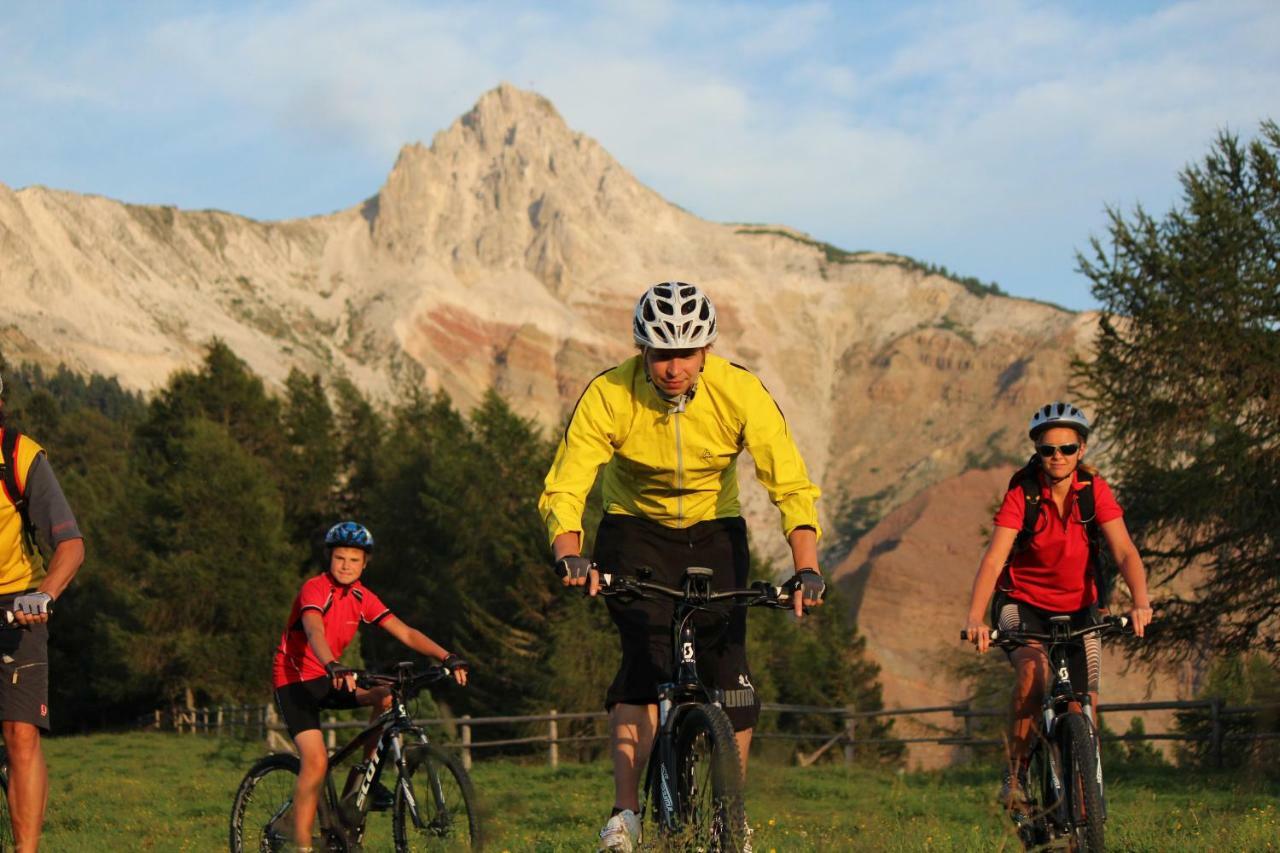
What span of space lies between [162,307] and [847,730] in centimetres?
12618

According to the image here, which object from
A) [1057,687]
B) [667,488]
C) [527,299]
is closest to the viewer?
[667,488]

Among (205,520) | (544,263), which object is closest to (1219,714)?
(205,520)

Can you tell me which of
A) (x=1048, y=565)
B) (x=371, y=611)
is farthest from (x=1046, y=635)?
(x=371, y=611)

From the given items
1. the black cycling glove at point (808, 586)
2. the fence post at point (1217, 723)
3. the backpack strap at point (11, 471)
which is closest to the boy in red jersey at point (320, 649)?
the backpack strap at point (11, 471)

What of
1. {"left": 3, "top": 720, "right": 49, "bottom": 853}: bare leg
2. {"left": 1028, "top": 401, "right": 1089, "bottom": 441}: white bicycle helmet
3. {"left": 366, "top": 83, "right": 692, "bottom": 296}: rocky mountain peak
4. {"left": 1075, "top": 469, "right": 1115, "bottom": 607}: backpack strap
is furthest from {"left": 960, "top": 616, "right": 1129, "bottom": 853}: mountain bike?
{"left": 366, "top": 83, "right": 692, "bottom": 296}: rocky mountain peak

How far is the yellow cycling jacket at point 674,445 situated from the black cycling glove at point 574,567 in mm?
484

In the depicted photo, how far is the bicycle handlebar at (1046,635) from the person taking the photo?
627 centimetres

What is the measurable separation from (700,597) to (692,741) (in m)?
0.52

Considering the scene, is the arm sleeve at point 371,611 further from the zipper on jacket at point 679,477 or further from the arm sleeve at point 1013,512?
the arm sleeve at point 1013,512

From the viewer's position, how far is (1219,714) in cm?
1880

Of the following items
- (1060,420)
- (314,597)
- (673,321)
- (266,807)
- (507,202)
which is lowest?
(266,807)

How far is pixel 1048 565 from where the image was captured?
6840 mm

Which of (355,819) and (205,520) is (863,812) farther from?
(205,520)

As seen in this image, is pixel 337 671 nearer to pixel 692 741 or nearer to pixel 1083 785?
pixel 692 741
